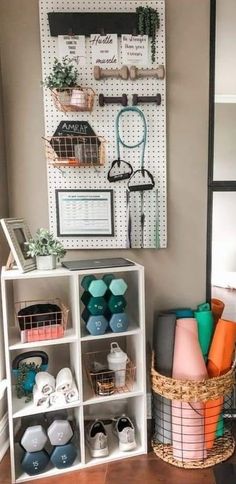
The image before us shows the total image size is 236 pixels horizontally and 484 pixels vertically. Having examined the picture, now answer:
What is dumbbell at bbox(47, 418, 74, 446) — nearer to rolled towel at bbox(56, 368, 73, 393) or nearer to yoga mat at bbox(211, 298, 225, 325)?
rolled towel at bbox(56, 368, 73, 393)

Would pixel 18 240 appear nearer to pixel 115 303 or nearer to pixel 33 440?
pixel 115 303

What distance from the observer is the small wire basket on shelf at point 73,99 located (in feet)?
5.86

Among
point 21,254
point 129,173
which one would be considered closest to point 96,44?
point 129,173

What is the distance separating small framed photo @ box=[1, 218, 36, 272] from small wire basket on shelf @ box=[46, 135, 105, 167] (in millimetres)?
382

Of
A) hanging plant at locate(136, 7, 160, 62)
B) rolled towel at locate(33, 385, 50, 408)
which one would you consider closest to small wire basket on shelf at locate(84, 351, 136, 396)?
rolled towel at locate(33, 385, 50, 408)

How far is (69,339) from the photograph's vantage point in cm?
168

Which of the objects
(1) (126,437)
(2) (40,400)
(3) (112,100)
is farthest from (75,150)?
(1) (126,437)

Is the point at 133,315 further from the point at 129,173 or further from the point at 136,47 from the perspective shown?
the point at 136,47

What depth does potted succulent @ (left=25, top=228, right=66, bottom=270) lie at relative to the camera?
66.6 inches

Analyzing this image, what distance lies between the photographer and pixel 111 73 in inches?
73.4

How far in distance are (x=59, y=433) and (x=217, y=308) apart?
106 cm

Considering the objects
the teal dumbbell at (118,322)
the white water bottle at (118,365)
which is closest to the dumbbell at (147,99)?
the teal dumbbell at (118,322)

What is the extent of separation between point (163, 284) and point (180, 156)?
711mm

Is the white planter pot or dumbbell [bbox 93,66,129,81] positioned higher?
dumbbell [bbox 93,66,129,81]
